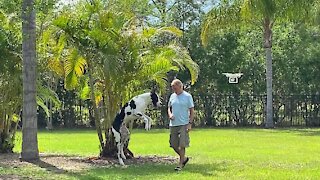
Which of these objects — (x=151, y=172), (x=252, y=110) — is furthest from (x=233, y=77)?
(x=151, y=172)

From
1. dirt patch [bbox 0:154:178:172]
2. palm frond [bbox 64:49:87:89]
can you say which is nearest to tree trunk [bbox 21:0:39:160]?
dirt patch [bbox 0:154:178:172]

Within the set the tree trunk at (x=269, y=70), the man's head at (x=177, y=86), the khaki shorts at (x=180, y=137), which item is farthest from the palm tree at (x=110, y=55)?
Result: the tree trunk at (x=269, y=70)

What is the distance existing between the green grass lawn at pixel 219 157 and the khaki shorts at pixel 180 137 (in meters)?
0.53

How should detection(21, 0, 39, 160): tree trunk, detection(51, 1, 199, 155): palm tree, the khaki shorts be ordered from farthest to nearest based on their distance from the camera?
1. detection(51, 1, 199, 155): palm tree
2. detection(21, 0, 39, 160): tree trunk
3. the khaki shorts

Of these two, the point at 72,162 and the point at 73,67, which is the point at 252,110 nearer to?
the point at 73,67

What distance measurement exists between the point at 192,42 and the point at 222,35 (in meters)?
1.63

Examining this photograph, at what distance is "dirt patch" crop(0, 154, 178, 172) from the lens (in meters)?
13.2

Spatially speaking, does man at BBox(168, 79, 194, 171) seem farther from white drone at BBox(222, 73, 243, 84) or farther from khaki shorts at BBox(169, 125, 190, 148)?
white drone at BBox(222, 73, 243, 84)

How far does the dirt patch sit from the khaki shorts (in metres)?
1.40

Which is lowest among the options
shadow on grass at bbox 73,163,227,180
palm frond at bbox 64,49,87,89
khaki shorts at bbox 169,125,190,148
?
shadow on grass at bbox 73,163,227,180

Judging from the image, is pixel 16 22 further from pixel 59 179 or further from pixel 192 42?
pixel 192 42

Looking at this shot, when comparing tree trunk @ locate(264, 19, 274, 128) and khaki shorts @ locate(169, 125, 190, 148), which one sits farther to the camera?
tree trunk @ locate(264, 19, 274, 128)

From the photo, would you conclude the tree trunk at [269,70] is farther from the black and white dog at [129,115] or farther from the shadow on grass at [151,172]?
the black and white dog at [129,115]

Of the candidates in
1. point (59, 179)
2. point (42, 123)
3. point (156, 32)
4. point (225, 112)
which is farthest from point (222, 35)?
point (59, 179)
